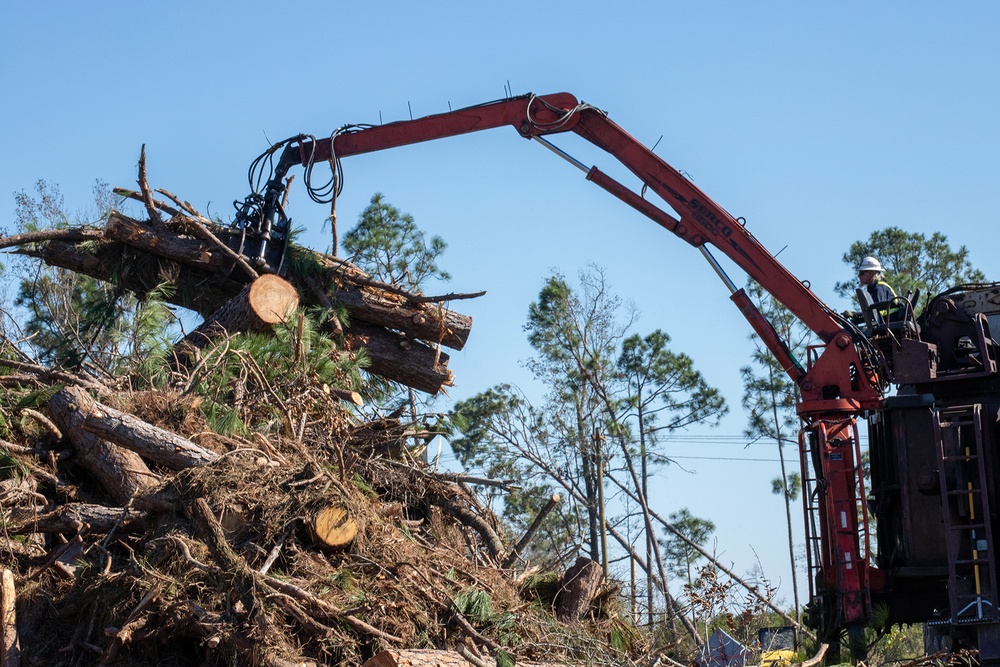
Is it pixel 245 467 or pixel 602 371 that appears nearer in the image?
pixel 245 467

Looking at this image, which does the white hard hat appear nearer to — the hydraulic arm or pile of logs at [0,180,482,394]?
the hydraulic arm

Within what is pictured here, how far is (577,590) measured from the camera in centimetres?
769

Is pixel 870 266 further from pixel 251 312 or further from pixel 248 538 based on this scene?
pixel 248 538

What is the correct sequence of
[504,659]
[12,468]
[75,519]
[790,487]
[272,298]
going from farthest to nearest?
[790,487] → [272,298] → [12,468] → [75,519] → [504,659]

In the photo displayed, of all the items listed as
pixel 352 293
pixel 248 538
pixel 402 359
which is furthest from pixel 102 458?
pixel 402 359

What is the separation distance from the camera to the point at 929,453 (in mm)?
8789

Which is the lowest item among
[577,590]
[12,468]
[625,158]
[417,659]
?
[417,659]

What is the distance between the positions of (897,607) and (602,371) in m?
13.0

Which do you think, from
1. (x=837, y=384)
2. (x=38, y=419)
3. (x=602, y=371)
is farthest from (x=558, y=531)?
(x=38, y=419)

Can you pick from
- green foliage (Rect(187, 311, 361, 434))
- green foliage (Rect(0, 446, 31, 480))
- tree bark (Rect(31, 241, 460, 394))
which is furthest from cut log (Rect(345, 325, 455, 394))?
green foliage (Rect(0, 446, 31, 480))

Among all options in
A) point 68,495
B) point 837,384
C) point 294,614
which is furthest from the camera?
point 837,384

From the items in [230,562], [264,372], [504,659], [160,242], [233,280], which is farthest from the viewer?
[233,280]

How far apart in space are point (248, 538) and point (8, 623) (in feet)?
4.81

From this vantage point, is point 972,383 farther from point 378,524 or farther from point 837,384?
point 378,524
